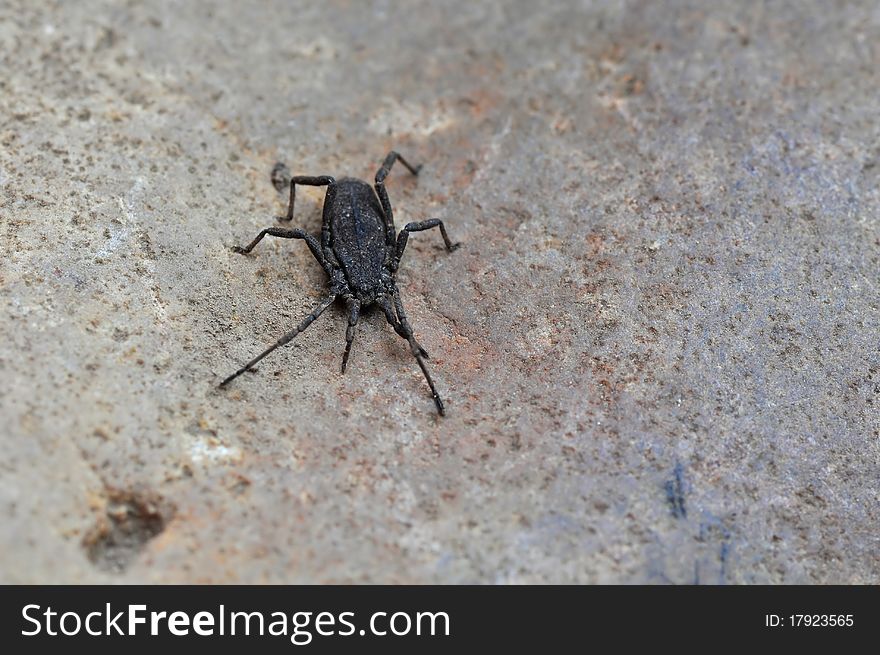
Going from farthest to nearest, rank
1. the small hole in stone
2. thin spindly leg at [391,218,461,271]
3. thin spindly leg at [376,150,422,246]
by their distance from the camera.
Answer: thin spindly leg at [376,150,422,246] < thin spindly leg at [391,218,461,271] < the small hole in stone

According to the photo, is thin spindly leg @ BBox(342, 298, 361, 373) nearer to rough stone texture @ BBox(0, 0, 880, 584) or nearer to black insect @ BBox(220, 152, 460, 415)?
black insect @ BBox(220, 152, 460, 415)

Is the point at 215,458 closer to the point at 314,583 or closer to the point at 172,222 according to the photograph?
the point at 314,583

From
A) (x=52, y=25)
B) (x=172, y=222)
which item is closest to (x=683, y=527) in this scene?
(x=172, y=222)

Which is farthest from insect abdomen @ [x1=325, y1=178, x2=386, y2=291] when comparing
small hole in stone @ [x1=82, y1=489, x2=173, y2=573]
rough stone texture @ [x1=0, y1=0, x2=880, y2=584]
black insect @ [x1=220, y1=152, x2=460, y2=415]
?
small hole in stone @ [x1=82, y1=489, x2=173, y2=573]

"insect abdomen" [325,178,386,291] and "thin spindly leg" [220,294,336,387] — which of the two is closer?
"thin spindly leg" [220,294,336,387]

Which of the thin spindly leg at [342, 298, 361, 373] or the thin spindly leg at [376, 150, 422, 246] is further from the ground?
the thin spindly leg at [376, 150, 422, 246]

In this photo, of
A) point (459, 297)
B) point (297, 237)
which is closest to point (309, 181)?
point (297, 237)

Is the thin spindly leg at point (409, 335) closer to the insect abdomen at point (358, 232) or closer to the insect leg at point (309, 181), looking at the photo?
the insect abdomen at point (358, 232)
